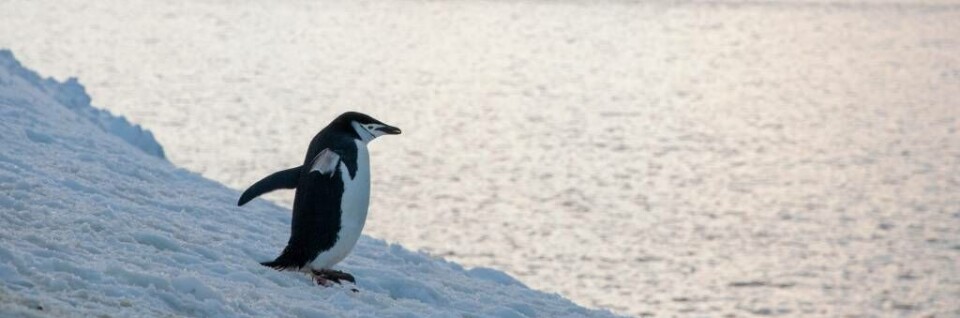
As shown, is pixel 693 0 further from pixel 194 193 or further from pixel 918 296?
pixel 194 193

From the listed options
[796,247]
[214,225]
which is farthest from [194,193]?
[796,247]

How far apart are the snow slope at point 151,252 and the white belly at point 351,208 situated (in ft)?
0.76

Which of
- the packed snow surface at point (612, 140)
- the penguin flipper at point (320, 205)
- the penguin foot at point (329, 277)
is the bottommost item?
the penguin foot at point (329, 277)

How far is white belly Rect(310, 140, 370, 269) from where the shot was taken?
9188 millimetres

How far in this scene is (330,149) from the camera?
9.23 meters

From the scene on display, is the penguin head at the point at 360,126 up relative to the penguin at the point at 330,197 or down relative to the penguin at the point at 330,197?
up

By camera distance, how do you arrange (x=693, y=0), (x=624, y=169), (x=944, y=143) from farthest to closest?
1. (x=693, y=0)
2. (x=944, y=143)
3. (x=624, y=169)

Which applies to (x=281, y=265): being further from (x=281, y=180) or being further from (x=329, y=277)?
(x=281, y=180)

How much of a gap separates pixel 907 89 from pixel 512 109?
2404cm

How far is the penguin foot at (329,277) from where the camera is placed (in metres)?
9.17

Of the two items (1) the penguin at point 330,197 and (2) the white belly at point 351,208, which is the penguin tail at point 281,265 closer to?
(1) the penguin at point 330,197

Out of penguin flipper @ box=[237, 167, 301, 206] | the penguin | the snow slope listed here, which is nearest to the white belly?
the penguin

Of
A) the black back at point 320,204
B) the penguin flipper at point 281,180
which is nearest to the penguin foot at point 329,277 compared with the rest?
the black back at point 320,204

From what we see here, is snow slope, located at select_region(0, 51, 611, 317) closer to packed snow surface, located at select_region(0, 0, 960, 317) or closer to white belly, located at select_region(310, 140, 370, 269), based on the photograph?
white belly, located at select_region(310, 140, 370, 269)
